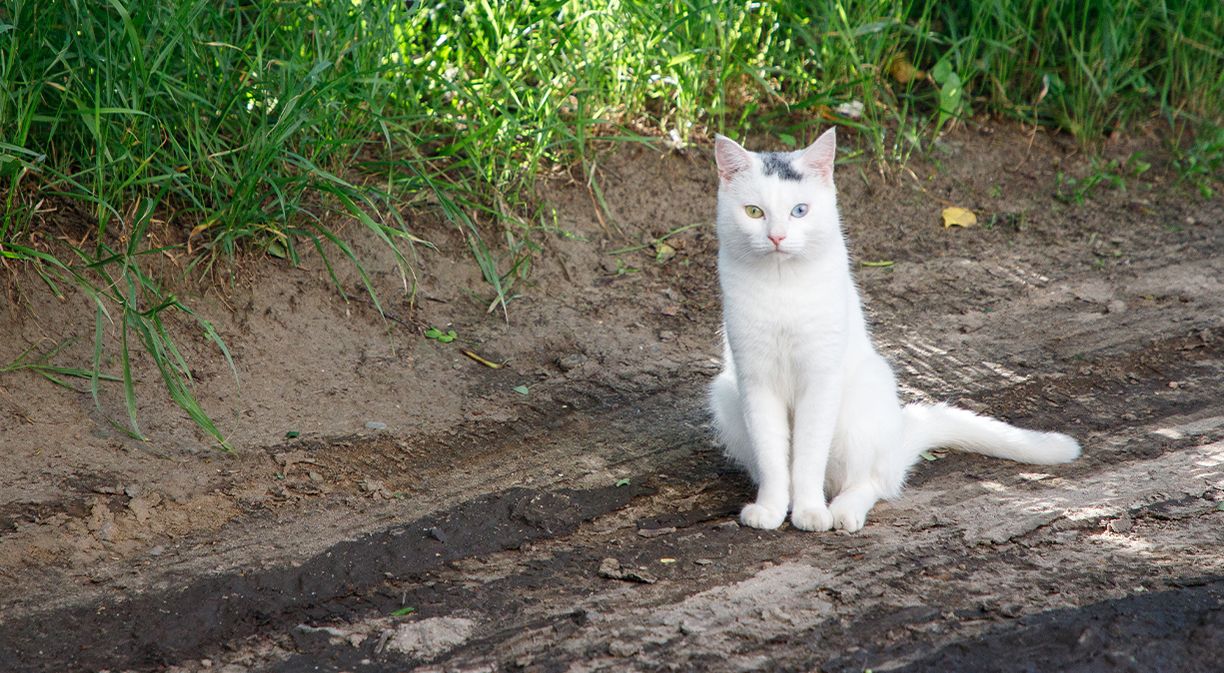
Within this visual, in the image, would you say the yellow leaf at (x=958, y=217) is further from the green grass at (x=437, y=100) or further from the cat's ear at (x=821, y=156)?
the cat's ear at (x=821, y=156)

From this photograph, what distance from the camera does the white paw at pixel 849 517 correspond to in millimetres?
3215

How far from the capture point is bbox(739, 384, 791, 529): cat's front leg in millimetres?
3254

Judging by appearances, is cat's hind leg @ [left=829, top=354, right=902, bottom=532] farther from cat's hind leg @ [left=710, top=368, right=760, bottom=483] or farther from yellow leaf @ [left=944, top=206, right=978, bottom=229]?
yellow leaf @ [left=944, top=206, right=978, bottom=229]

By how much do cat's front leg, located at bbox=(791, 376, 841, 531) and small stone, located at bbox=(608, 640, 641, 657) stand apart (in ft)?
2.43

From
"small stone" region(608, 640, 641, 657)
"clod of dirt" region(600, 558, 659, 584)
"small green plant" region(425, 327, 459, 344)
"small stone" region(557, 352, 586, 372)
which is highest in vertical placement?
"small green plant" region(425, 327, 459, 344)

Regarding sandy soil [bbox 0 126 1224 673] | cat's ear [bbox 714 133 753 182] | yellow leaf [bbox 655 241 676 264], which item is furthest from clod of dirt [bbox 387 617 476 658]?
yellow leaf [bbox 655 241 676 264]

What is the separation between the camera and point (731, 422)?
352cm

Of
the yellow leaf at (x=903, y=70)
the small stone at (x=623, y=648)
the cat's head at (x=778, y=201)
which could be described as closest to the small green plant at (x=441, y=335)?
the cat's head at (x=778, y=201)

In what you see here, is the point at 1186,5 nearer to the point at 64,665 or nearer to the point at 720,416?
the point at 720,416

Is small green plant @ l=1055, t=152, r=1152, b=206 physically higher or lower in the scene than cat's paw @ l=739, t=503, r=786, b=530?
higher

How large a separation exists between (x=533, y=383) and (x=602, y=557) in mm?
1128

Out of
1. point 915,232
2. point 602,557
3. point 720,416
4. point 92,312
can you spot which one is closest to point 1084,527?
point 720,416

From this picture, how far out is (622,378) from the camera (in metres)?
4.21

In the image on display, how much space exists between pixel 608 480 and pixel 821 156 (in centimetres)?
113
